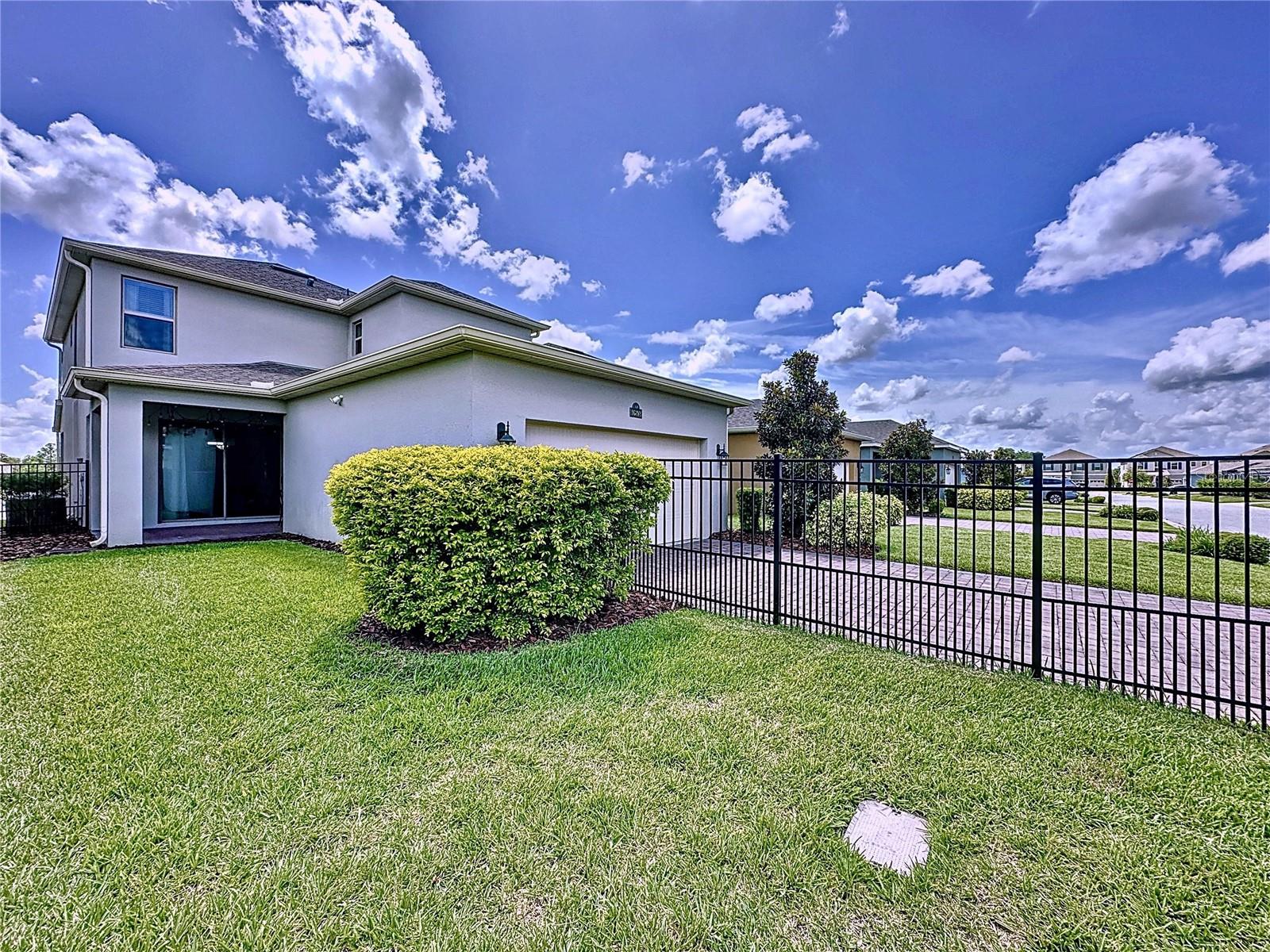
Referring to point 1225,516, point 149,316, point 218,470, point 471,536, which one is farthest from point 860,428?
point 149,316

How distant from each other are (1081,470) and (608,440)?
684cm

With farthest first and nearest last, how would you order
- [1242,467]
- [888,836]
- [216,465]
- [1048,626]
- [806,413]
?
1. [806,413]
2. [216,465]
3. [1048,626]
4. [1242,467]
5. [888,836]

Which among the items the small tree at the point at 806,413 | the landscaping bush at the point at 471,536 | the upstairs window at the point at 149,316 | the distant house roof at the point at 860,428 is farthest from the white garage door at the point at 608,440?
the upstairs window at the point at 149,316

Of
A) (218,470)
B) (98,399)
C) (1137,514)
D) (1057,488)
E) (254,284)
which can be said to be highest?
(254,284)

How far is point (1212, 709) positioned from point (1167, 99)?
9904 mm

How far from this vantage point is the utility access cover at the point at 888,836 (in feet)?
7.35

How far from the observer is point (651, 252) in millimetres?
13852

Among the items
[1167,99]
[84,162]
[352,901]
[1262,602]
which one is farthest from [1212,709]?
[84,162]

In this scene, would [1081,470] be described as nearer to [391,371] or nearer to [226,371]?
[391,371]

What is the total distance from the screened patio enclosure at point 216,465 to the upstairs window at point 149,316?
1612mm

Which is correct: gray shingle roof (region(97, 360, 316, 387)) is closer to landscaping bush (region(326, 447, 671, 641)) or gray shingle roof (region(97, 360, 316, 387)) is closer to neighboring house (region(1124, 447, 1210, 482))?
landscaping bush (region(326, 447, 671, 641))

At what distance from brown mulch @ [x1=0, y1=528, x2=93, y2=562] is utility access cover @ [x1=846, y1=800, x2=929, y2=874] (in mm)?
13424

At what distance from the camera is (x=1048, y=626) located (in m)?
5.85

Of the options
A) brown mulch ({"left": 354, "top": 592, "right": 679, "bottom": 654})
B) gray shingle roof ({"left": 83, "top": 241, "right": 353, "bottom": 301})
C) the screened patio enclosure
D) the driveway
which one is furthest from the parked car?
gray shingle roof ({"left": 83, "top": 241, "right": 353, "bottom": 301})
